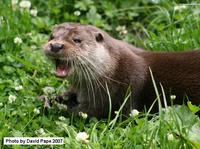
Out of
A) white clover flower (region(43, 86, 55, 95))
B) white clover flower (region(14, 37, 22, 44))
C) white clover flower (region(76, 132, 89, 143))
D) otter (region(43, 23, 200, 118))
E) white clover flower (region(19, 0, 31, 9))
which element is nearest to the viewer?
white clover flower (region(76, 132, 89, 143))

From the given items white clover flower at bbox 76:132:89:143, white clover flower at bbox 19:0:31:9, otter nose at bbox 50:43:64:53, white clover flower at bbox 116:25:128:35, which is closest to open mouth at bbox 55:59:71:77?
otter nose at bbox 50:43:64:53

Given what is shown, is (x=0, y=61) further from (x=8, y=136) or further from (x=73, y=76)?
(x=8, y=136)

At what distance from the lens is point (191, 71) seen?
464 centimetres

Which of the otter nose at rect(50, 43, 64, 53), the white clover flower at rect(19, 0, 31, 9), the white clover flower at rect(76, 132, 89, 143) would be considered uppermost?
the white clover flower at rect(19, 0, 31, 9)

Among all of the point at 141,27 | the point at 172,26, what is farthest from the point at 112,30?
the point at 172,26

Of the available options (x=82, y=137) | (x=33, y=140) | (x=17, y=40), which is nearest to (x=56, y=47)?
(x=33, y=140)

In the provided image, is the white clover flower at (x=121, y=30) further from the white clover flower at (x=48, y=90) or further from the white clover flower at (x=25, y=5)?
the white clover flower at (x=48, y=90)

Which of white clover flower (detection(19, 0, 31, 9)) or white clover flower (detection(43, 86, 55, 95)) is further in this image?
white clover flower (detection(19, 0, 31, 9))

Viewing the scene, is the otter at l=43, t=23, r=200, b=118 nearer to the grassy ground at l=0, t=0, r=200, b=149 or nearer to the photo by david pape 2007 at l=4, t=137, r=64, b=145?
the grassy ground at l=0, t=0, r=200, b=149

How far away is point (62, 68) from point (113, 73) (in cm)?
35

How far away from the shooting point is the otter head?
444 cm

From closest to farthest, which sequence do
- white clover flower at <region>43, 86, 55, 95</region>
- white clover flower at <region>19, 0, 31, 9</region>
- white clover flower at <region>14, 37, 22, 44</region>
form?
1. white clover flower at <region>43, 86, 55, 95</region>
2. white clover flower at <region>14, 37, 22, 44</region>
3. white clover flower at <region>19, 0, 31, 9</region>

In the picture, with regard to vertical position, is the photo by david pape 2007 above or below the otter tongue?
below

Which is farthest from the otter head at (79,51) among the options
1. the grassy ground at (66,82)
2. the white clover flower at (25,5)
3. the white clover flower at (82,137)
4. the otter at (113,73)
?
the white clover flower at (25,5)
